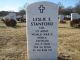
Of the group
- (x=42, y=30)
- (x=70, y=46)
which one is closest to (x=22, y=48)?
(x=70, y=46)

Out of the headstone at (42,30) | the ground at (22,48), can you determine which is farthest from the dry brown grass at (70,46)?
the headstone at (42,30)

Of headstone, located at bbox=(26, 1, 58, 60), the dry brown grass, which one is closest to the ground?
the dry brown grass

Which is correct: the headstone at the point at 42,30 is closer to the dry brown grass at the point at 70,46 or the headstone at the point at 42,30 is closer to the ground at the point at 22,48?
the ground at the point at 22,48

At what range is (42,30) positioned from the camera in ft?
28.7

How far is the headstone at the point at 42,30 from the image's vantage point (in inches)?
340

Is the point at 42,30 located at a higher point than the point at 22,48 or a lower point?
higher

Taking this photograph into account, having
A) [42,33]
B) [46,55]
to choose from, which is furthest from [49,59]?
[42,33]

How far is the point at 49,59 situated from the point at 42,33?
923mm

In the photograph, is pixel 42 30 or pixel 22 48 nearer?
pixel 42 30

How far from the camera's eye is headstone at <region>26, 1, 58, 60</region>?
8.64 meters

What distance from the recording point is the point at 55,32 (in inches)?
341

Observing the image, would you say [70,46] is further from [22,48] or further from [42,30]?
[42,30]

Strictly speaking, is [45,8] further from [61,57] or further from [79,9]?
[79,9]

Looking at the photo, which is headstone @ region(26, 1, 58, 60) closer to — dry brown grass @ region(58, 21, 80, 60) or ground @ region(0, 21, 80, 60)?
ground @ region(0, 21, 80, 60)
